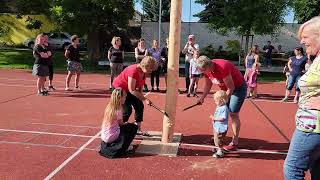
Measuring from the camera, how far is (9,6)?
2480 centimetres

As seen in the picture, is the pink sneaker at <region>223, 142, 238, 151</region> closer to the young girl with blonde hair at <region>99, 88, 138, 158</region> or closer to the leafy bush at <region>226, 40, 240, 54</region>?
the young girl with blonde hair at <region>99, 88, 138, 158</region>

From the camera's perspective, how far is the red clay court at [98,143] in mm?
5793

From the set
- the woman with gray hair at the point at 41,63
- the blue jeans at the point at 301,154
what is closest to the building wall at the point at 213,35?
the woman with gray hair at the point at 41,63

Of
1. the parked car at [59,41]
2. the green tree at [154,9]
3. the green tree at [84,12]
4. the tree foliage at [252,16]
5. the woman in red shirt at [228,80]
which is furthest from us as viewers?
the green tree at [154,9]

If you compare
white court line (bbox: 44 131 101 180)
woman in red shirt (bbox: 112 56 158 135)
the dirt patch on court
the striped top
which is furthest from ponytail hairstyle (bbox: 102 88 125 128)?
the striped top

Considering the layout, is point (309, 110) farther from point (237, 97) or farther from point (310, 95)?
point (237, 97)

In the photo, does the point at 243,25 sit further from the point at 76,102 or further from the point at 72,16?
the point at 76,102

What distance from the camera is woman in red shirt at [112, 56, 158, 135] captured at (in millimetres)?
6641

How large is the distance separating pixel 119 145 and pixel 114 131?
0.73ft

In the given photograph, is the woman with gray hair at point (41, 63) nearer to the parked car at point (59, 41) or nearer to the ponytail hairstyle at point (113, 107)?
the ponytail hairstyle at point (113, 107)

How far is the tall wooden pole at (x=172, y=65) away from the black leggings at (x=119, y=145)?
29.9 inches

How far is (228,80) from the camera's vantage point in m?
6.42

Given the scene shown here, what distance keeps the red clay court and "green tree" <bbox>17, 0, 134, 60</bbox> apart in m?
10.6

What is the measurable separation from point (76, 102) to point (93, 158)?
5.33 meters
